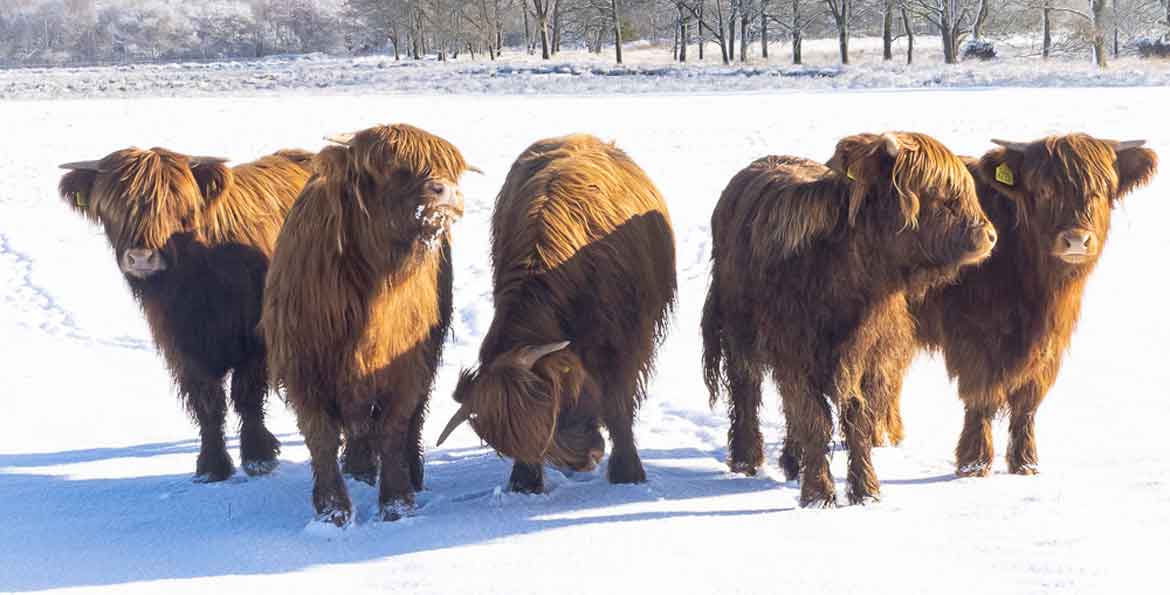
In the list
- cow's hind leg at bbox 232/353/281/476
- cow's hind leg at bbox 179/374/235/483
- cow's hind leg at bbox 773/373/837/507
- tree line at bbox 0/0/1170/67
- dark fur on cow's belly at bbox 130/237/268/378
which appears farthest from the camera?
tree line at bbox 0/0/1170/67

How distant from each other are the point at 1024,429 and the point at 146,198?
3.81 m

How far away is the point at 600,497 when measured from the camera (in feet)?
16.0

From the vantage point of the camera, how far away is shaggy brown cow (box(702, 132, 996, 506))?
4.26 m

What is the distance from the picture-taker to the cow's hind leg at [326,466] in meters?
4.56

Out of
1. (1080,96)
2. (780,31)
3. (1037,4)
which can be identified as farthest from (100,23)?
(1080,96)

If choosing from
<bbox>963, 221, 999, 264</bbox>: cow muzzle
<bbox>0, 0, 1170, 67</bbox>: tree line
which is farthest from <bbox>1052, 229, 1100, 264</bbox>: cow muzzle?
<bbox>0, 0, 1170, 67</bbox>: tree line

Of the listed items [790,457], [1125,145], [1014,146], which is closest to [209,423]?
[790,457]

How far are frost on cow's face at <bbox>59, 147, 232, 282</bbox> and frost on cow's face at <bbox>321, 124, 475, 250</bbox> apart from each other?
44.7 inches

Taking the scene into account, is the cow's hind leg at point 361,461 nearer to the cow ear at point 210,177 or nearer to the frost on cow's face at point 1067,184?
the cow ear at point 210,177

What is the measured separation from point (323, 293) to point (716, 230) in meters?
1.89

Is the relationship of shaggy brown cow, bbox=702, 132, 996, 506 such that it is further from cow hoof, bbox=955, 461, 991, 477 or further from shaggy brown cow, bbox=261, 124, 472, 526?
shaggy brown cow, bbox=261, 124, 472, 526

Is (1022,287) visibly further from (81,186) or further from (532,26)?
(532,26)

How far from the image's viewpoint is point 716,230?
5496 millimetres

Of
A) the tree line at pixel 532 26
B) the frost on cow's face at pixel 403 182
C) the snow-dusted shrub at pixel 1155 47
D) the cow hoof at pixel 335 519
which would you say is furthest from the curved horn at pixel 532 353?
the snow-dusted shrub at pixel 1155 47
